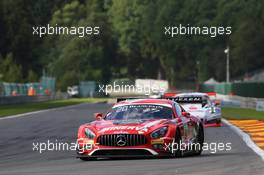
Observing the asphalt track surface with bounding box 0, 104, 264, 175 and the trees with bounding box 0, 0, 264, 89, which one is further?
the trees with bounding box 0, 0, 264, 89

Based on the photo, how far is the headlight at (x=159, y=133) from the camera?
56.0ft

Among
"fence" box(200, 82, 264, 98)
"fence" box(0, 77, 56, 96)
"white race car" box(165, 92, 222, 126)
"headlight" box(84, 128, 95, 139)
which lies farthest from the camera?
"fence" box(0, 77, 56, 96)

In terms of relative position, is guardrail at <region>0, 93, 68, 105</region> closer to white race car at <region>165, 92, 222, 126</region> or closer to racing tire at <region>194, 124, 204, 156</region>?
white race car at <region>165, 92, 222, 126</region>

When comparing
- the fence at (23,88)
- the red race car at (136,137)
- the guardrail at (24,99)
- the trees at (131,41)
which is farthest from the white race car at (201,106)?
the trees at (131,41)

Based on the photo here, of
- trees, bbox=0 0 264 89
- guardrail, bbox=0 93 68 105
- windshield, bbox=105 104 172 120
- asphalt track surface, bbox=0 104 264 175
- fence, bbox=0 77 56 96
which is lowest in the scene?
guardrail, bbox=0 93 68 105

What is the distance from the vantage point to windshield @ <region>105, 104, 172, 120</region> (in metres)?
18.2

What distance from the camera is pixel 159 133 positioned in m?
17.1

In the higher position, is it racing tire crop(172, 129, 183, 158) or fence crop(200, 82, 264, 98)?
racing tire crop(172, 129, 183, 158)

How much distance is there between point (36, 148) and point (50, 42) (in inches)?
5059

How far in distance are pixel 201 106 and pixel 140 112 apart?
1431 cm

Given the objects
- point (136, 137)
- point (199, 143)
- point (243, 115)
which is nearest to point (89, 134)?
point (136, 137)

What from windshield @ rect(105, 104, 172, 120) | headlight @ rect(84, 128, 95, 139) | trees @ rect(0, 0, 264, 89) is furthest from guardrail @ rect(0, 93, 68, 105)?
headlight @ rect(84, 128, 95, 139)

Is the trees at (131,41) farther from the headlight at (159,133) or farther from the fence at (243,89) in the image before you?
the headlight at (159,133)

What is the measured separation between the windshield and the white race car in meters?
13.4
